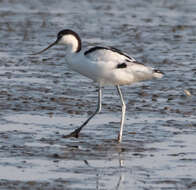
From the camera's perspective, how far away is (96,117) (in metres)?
9.94

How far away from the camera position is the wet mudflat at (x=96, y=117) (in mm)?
7234

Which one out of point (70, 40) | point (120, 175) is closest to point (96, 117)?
point (70, 40)

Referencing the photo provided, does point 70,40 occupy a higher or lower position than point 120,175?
higher

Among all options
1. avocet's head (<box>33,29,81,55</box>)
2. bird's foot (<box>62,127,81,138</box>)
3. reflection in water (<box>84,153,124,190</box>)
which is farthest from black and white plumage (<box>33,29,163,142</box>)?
reflection in water (<box>84,153,124,190</box>)

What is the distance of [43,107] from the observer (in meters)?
10.3

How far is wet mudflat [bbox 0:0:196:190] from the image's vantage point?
7234mm

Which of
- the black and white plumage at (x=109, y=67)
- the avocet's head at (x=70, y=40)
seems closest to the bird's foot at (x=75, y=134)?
the black and white plumage at (x=109, y=67)

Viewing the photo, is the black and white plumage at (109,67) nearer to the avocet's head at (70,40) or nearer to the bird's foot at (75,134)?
the bird's foot at (75,134)

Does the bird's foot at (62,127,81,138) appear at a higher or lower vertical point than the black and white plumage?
lower

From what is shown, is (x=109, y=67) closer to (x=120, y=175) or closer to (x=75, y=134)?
(x=75, y=134)

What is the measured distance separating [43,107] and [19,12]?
1026 cm

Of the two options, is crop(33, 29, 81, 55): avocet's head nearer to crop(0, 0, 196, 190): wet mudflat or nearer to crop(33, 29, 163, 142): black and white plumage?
crop(33, 29, 163, 142): black and white plumage

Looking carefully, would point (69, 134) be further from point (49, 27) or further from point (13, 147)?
point (49, 27)

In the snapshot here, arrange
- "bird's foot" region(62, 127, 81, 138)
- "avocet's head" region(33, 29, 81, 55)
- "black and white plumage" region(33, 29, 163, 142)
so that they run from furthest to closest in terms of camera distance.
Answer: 1. "avocet's head" region(33, 29, 81, 55)
2. "bird's foot" region(62, 127, 81, 138)
3. "black and white plumage" region(33, 29, 163, 142)
